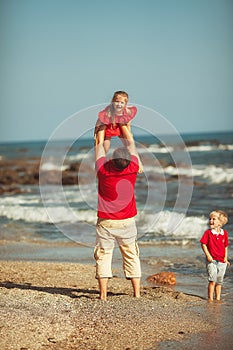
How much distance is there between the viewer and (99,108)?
6.30m

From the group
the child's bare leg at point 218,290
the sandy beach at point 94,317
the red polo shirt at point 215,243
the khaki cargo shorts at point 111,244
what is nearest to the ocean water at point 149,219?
the child's bare leg at point 218,290

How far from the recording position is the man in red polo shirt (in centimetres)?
632

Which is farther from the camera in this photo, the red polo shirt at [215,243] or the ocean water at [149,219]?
the ocean water at [149,219]

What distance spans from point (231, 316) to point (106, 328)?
139 centimetres

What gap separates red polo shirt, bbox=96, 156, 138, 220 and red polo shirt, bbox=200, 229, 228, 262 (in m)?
0.99

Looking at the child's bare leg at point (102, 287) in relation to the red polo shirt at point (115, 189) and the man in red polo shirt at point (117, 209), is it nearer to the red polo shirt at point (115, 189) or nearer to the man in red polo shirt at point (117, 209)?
the man in red polo shirt at point (117, 209)

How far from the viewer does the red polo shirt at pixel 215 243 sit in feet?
22.5

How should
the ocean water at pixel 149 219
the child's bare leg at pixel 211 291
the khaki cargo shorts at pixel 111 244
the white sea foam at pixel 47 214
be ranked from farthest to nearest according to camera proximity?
the white sea foam at pixel 47 214 < the ocean water at pixel 149 219 < the child's bare leg at pixel 211 291 < the khaki cargo shorts at pixel 111 244

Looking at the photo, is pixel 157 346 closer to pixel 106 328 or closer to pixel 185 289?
pixel 106 328

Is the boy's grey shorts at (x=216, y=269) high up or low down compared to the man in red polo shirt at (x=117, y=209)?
down

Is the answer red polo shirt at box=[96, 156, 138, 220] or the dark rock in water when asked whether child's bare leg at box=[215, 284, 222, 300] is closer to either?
the dark rock in water

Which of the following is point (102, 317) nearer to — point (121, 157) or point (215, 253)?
point (121, 157)

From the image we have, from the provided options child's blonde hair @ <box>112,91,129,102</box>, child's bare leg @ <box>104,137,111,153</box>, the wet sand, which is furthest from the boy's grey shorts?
child's blonde hair @ <box>112,91,129,102</box>

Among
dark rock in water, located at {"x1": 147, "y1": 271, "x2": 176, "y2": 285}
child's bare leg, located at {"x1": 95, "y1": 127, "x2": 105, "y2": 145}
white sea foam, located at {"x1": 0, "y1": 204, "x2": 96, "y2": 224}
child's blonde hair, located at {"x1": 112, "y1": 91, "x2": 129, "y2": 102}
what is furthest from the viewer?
white sea foam, located at {"x1": 0, "y1": 204, "x2": 96, "y2": 224}
